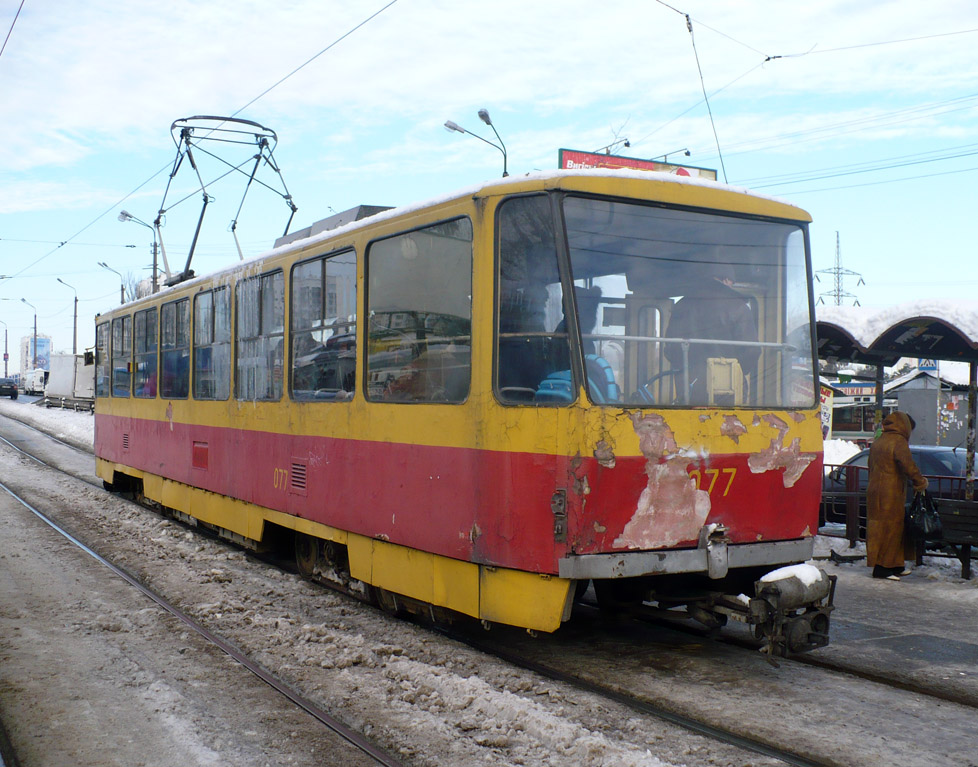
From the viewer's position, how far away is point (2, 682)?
509 centimetres

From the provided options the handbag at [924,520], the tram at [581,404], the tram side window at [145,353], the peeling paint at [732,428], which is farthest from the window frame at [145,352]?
the handbag at [924,520]

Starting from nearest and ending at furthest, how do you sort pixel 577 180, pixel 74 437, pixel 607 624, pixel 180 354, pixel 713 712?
pixel 713 712
pixel 577 180
pixel 607 624
pixel 180 354
pixel 74 437

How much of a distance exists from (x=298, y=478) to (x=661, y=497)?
3142 millimetres

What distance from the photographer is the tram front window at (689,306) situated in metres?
5.05

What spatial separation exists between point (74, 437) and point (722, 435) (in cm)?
2669

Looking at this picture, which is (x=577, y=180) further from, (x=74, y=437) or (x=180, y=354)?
(x=74, y=437)

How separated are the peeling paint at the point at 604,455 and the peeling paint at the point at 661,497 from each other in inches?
7.6

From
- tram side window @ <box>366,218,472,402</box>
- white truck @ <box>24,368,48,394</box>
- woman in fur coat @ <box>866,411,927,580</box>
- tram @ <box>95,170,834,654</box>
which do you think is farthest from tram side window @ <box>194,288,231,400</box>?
white truck @ <box>24,368,48,394</box>

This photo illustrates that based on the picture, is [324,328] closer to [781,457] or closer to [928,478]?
[781,457]

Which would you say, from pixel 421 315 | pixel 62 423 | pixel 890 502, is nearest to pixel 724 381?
pixel 421 315

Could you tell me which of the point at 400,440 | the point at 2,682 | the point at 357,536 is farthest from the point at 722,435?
the point at 2,682

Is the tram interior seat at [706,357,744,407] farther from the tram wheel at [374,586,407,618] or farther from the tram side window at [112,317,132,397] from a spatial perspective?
the tram side window at [112,317,132,397]

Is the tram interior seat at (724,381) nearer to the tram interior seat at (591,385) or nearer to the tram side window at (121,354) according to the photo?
the tram interior seat at (591,385)

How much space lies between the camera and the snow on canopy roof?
8445 mm
